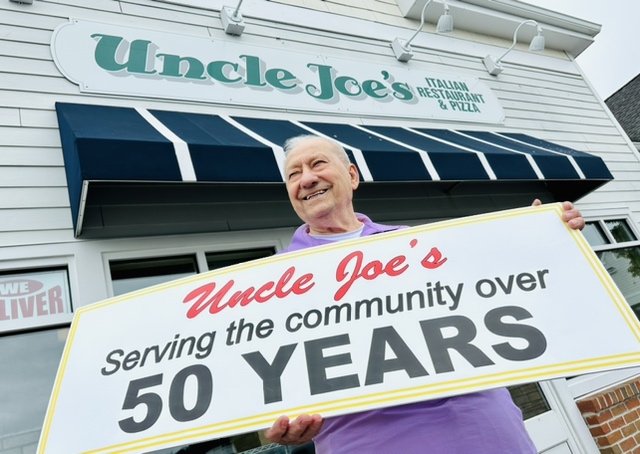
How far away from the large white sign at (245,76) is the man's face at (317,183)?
1893mm

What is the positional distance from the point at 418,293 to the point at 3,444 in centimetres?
200

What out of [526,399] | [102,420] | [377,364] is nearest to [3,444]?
[102,420]

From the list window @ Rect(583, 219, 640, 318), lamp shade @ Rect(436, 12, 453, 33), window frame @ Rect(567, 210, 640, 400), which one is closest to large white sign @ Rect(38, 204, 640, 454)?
window frame @ Rect(567, 210, 640, 400)

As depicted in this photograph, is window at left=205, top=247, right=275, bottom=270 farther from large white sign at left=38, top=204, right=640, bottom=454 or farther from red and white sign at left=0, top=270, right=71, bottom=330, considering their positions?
large white sign at left=38, top=204, right=640, bottom=454


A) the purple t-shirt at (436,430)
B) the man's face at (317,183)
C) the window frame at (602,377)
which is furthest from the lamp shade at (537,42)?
the purple t-shirt at (436,430)

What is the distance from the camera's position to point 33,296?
2273mm

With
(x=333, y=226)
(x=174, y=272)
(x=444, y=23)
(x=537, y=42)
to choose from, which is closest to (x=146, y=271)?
(x=174, y=272)

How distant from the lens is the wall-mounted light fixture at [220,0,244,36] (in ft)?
12.1

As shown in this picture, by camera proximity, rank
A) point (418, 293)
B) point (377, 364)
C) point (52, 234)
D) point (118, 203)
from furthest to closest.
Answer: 1. point (118, 203)
2. point (52, 234)
3. point (418, 293)
4. point (377, 364)

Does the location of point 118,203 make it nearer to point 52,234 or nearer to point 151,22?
point 52,234

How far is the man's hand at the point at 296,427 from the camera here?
109cm

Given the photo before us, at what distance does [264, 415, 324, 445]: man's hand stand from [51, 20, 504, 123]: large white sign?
2.64 metres

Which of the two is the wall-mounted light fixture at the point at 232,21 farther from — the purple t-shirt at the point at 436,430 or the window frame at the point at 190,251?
the purple t-shirt at the point at 436,430

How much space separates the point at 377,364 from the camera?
3.84ft
